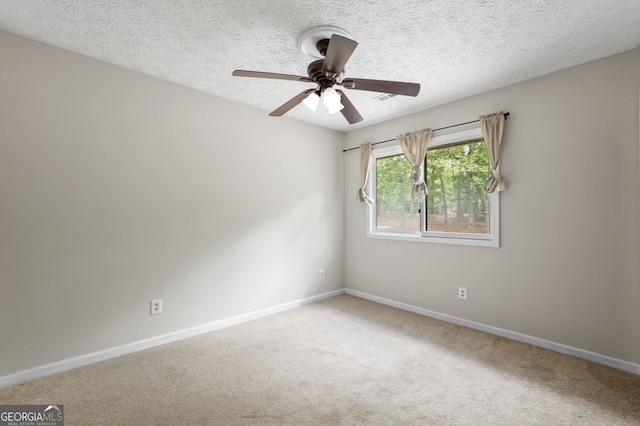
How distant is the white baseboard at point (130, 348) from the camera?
2.23 m

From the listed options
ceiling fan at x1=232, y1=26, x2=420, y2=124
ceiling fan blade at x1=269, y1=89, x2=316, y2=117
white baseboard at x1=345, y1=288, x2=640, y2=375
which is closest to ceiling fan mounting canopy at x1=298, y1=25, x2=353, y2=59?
ceiling fan at x1=232, y1=26, x2=420, y2=124

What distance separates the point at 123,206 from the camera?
2.70m

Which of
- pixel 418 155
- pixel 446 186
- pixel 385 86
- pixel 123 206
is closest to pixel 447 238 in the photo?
pixel 446 186

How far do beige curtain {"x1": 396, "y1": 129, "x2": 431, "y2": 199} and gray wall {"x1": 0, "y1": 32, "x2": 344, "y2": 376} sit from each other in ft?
5.11

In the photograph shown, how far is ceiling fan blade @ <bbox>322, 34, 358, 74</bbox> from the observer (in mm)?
1633

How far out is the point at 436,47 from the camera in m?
2.37

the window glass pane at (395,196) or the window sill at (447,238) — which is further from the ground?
the window glass pane at (395,196)

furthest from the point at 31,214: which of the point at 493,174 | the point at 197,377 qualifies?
the point at 493,174

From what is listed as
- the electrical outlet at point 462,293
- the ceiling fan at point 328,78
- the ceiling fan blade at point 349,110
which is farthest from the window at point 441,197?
the ceiling fan at point 328,78

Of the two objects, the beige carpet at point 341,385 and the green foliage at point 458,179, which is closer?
the beige carpet at point 341,385

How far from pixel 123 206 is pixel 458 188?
352 centimetres

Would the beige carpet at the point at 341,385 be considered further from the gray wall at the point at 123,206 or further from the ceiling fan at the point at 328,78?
the ceiling fan at the point at 328,78

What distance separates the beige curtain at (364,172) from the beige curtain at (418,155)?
66 cm

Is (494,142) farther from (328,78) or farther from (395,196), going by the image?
(328,78)
